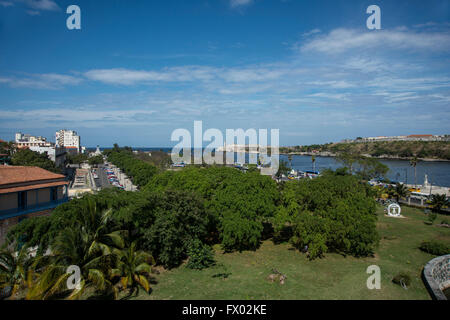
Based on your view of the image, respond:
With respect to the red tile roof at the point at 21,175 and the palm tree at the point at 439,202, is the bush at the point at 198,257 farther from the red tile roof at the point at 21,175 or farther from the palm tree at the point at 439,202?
the palm tree at the point at 439,202

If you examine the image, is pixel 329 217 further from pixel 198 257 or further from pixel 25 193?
pixel 25 193

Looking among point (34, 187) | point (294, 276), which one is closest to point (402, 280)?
point (294, 276)

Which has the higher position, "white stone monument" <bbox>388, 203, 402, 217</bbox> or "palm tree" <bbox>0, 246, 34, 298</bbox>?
"palm tree" <bbox>0, 246, 34, 298</bbox>

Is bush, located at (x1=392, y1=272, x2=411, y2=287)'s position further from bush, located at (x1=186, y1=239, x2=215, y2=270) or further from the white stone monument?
the white stone monument

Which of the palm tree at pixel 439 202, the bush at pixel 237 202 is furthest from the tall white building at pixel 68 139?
the palm tree at pixel 439 202

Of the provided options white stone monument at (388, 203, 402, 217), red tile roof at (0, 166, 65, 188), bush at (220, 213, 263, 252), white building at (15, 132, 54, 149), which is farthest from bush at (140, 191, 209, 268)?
white building at (15, 132, 54, 149)

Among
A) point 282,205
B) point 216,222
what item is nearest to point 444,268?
point 282,205

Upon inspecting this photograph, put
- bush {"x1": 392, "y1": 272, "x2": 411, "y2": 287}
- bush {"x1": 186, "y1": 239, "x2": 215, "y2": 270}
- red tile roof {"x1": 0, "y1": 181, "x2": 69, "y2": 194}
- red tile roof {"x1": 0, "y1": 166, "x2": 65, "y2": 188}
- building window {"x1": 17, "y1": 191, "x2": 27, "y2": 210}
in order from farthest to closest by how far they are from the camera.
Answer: building window {"x1": 17, "y1": 191, "x2": 27, "y2": 210} < red tile roof {"x1": 0, "y1": 166, "x2": 65, "y2": 188} < red tile roof {"x1": 0, "y1": 181, "x2": 69, "y2": 194} < bush {"x1": 186, "y1": 239, "x2": 215, "y2": 270} < bush {"x1": 392, "y1": 272, "x2": 411, "y2": 287}
